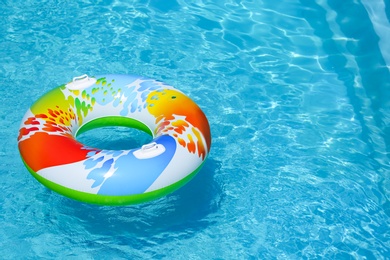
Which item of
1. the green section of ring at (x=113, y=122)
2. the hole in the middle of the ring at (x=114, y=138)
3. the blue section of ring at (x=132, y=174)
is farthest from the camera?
the hole in the middle of the ring at (x=114, y=138)

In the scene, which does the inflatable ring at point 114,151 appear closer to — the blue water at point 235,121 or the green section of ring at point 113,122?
the green section of ring at point 113,122

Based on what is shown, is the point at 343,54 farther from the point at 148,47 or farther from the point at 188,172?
the point at 188,172

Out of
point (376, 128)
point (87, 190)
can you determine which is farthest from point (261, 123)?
point (87, 190)

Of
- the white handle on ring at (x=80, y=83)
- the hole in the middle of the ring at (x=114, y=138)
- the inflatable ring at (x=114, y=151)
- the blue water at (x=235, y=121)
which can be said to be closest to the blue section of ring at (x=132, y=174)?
the inflatable ring at (x=114, y=151)

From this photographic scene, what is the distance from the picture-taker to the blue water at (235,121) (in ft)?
13.3

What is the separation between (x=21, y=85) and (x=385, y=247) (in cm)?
303

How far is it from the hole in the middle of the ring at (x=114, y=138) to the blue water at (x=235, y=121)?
2 cm

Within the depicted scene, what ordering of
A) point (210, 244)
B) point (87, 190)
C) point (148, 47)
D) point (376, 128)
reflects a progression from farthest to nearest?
point (148, 47)
point (376, 128)
point (210, 244)
point (87, 190)

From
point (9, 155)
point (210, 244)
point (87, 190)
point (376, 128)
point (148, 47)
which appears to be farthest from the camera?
point (148, 47)

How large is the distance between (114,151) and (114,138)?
39.7 inches

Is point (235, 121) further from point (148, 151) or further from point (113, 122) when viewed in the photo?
point (148, 151)

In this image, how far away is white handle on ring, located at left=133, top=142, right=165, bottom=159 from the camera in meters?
3.66

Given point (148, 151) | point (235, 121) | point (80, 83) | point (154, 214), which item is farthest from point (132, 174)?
point (235, 121)

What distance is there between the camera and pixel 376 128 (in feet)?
16.4
